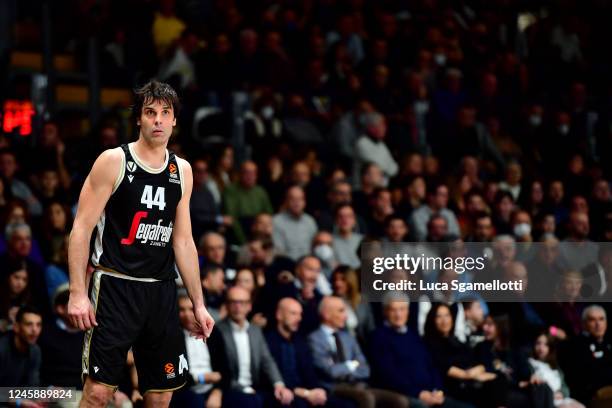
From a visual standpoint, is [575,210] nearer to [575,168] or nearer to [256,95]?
[575,168]

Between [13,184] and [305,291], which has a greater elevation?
[13,184]

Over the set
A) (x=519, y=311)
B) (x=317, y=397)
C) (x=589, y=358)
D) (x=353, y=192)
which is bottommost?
(x=317, y=397)

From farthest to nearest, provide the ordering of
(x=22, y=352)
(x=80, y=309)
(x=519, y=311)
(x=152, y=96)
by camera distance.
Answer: (x=519, y=311) < (x=22, y=352) < (x=152, y=96) < (x=80, y=309)

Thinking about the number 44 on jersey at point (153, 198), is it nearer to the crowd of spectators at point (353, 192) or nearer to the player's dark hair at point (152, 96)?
the player's dark hair at point (152, 96)

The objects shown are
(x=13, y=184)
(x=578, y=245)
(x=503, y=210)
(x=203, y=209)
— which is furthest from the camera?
(x=503, y=210)

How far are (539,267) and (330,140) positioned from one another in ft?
10.7

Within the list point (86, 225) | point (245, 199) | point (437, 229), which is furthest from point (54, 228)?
point (86, 225)

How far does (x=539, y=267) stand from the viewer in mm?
10906

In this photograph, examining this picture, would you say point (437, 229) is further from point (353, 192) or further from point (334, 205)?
point (353, 192)

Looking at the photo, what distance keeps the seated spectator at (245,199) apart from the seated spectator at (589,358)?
3.22 metres

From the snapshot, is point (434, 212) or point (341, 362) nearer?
point (341, 362)

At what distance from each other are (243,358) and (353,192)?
3.71 m

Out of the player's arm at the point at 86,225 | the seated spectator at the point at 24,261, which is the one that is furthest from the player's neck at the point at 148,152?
the seated spectator at the point at 24,261

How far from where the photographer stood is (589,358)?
33.4ft
